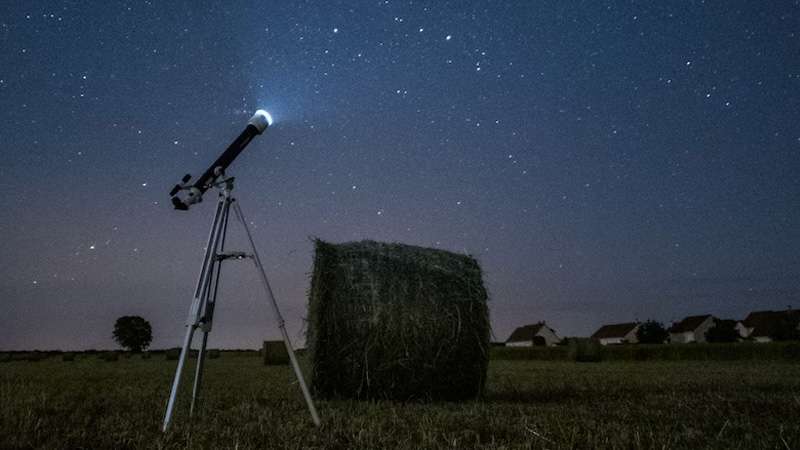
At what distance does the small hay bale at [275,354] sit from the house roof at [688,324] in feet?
239

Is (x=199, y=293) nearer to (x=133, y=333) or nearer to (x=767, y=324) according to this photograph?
(x=767, y=324)

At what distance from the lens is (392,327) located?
690cm

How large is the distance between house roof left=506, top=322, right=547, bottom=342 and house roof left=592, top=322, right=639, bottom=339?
804 centimetres

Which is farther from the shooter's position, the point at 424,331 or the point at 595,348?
the point at 595,348

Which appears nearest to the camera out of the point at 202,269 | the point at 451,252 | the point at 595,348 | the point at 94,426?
the point at 94,426

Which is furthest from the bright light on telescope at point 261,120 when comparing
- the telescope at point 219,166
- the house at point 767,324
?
the house at point 767,324

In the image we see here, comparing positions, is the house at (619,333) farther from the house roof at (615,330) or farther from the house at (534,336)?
the house at (534,336)

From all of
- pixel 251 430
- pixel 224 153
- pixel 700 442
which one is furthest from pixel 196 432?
pixel 700 442

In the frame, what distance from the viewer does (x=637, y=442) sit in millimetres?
3670

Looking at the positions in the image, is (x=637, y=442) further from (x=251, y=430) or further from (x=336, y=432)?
(x=251, y=430)

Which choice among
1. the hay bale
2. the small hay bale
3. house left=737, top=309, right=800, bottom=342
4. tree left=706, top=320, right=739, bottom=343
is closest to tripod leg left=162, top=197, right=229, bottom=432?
the hay bale

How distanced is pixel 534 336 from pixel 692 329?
21.4m

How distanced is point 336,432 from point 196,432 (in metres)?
0.97

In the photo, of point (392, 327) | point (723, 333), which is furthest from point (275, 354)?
point (723, 333)
